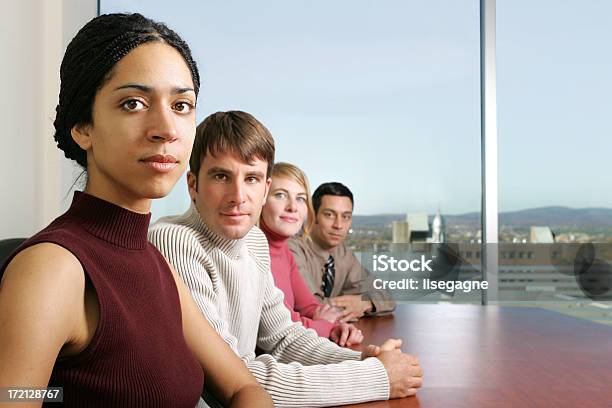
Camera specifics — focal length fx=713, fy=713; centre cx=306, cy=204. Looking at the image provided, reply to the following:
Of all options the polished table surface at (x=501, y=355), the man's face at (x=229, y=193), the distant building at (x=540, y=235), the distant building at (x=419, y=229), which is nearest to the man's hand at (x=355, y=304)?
the polished table surface at (x=501, y=355)

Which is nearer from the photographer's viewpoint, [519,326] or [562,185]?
[519,326]

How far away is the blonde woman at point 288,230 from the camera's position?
2.36 m

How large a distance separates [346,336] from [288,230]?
1.77ft

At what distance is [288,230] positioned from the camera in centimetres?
242

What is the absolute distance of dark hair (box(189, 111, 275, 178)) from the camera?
4.86 ft

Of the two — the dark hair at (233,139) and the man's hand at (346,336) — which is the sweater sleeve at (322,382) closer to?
the dark hair at (233,139)

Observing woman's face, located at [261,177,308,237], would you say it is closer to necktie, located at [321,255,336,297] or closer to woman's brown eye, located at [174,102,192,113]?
necktie, located at [321,255,336,297]

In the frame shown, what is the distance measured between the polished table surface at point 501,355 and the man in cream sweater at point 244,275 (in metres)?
0.07

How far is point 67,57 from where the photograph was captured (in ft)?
2.96

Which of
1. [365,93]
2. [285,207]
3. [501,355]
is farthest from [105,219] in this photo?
[365,93]

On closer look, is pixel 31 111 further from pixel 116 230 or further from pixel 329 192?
pixel 116 230

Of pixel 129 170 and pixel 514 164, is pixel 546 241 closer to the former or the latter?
pixel 514 164

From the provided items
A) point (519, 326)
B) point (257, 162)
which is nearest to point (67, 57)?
point (257, 162)

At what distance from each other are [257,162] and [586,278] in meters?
3.68
